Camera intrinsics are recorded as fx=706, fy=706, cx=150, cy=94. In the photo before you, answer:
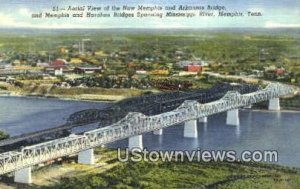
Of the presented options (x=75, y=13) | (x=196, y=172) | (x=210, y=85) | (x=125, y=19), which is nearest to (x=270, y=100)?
(x=210, y=85)

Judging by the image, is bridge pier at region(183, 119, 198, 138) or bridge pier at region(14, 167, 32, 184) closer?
bridge pier at region(14, 167, 32, 184)

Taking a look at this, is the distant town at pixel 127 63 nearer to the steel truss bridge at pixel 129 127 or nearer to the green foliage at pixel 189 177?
the steel truss bridge at pixel 129 127

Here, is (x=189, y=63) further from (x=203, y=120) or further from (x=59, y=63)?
(x=59, y=63)

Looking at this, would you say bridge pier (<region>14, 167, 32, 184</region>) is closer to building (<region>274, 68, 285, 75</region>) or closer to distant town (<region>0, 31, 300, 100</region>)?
distant town (<region>0, 31, 300, 100</region>)

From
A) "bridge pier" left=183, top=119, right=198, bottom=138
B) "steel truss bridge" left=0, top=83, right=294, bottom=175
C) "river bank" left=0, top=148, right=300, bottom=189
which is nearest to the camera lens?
"steel truss bridge" left=0, top=83, right=294, bottom=175

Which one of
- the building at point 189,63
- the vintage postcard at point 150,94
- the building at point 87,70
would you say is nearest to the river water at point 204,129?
the vintage postcard at point 150,94

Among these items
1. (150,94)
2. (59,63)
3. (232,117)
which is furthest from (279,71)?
(59,63)
